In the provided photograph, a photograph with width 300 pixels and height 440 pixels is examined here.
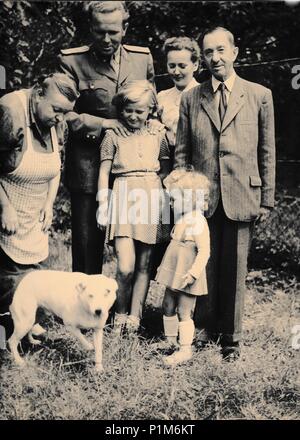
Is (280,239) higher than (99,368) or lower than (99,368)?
higher

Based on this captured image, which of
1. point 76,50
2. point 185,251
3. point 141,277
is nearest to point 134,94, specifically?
point 76,50

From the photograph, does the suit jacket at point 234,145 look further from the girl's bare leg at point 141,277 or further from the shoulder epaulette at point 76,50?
the shoulder epaulette at point 76,50

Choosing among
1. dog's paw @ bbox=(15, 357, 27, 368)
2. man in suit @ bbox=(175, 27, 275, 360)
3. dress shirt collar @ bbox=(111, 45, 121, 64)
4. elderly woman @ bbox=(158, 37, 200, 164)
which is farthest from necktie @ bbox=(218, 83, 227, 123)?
dog's paw @ bbox=(15, 357, 27, 368)

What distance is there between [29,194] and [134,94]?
0.82 meters

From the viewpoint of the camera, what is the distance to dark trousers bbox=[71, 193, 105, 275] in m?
3.87

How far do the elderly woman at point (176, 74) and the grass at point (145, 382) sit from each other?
37.4 inches

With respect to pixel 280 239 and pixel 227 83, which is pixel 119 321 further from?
pixel 227 83

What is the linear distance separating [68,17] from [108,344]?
197cm

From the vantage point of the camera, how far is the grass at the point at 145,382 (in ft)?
11.9

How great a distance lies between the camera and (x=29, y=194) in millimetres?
3740

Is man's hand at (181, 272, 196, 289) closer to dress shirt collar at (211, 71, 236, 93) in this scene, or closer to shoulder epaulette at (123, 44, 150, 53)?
dress shirt collar at (211, 71, 236, 93)

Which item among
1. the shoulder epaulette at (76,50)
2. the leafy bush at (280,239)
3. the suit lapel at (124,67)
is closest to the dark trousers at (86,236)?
the suit lapel at (124,67)

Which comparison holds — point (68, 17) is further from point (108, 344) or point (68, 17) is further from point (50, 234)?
point (108, 344)

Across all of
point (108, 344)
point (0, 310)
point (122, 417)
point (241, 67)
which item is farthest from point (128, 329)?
point (241, 67)
